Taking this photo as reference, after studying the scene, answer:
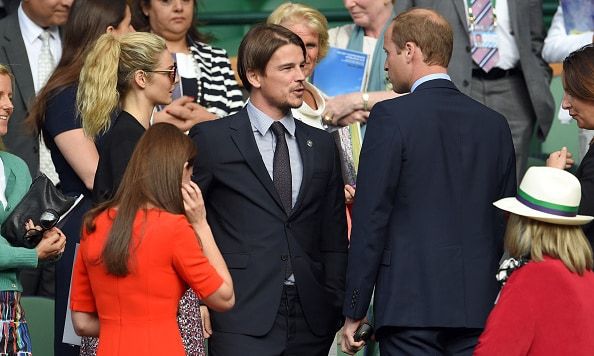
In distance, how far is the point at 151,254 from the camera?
18.0 ft

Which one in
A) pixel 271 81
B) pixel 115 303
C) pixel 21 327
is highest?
pixel 271 81

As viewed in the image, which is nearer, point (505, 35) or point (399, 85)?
point (399, 85)

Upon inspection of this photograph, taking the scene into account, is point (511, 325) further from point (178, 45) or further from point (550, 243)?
point (178, 45)

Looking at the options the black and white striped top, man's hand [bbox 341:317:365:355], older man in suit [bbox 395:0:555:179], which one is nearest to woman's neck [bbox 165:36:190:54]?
the black and white striped top

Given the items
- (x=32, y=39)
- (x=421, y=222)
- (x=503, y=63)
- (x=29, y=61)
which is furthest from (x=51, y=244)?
(x=503, y=63)

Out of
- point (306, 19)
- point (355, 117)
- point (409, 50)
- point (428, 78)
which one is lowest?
point (355, 117)

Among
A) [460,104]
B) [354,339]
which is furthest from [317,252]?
[460,104]

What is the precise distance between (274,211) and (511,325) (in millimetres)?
1537

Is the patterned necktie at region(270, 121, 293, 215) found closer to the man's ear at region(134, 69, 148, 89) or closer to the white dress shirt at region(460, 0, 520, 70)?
the man's ear at region(134, 69, 148, 89)

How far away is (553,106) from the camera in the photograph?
9.15 meters

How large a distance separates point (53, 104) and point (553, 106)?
341cm

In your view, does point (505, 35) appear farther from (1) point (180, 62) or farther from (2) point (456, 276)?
(2) point (456, 276)

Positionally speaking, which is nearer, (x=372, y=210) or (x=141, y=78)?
(x=372, y=210)

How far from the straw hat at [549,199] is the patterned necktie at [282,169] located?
3.83ft
